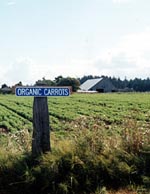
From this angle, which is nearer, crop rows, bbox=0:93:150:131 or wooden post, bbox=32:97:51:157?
wooden post, bbox=32:97:51:157

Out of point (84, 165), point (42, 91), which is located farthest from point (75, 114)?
point (84, 165)

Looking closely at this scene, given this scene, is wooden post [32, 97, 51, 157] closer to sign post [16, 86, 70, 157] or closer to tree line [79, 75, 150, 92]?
sign post [16, 86, 70, 157]

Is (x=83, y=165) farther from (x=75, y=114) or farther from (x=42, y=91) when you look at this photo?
(x=75, y=114)

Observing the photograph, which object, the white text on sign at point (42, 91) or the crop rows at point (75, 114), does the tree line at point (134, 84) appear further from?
the white text on sign at point (42, 91)

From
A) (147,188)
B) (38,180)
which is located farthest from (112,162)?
(38,180)

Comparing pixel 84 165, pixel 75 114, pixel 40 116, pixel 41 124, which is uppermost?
pixel 40 116

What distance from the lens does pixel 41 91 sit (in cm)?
596

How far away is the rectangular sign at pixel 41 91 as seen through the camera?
5953 millimetres

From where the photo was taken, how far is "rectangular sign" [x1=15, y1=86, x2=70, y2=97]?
5953mm

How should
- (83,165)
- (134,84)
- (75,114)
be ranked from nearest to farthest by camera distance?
(83,165) → (75,114) → (134,84)

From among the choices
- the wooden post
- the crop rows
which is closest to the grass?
the wooden post

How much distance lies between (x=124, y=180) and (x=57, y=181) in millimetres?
1001

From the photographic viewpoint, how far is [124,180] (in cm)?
562

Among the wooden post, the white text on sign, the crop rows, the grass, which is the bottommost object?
the crop rows
